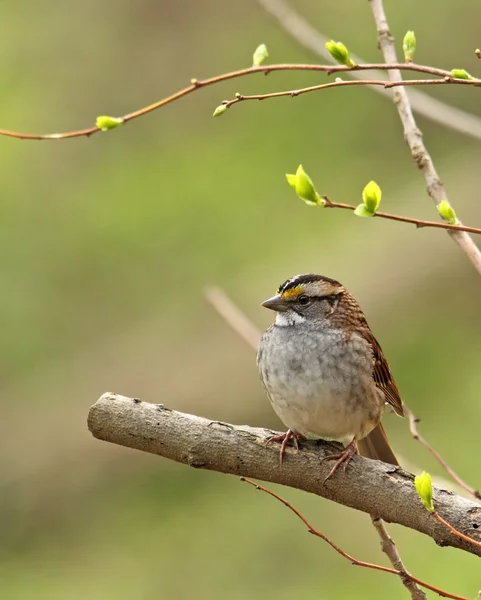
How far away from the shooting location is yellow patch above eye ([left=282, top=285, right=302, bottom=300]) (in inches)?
118

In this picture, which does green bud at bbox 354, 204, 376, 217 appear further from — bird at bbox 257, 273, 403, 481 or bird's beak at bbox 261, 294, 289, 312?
bird's beak at bbox 261, 294, 289, 312

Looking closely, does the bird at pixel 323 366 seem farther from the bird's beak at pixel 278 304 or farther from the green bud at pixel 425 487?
the green bud at pixel 425 487

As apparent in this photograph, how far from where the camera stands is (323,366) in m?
2.88

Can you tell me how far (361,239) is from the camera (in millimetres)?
7176

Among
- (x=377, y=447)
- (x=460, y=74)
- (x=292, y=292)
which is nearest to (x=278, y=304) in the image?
(x=292, y=292)

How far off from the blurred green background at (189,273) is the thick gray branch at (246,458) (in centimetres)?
264

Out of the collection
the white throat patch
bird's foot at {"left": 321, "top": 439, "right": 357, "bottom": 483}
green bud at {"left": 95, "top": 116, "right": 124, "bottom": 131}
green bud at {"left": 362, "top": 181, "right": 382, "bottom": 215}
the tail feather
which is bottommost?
the tail feather

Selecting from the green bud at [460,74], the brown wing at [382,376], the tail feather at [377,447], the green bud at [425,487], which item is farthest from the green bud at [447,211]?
the tail feather at [377,447]

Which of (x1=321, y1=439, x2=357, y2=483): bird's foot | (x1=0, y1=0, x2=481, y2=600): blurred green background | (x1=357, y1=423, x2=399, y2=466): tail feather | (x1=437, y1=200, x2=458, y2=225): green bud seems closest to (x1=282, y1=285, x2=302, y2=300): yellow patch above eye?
(x1=357, y1=423, x2=399, y2=466): tail feather

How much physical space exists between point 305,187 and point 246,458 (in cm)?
73

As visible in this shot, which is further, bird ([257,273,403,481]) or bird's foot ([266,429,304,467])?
bird ([257,273,403,481])

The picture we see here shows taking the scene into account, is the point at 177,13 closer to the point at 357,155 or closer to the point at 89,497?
the point at 357,155

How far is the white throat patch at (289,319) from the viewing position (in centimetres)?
301

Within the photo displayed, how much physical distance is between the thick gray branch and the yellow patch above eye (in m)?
0.64
